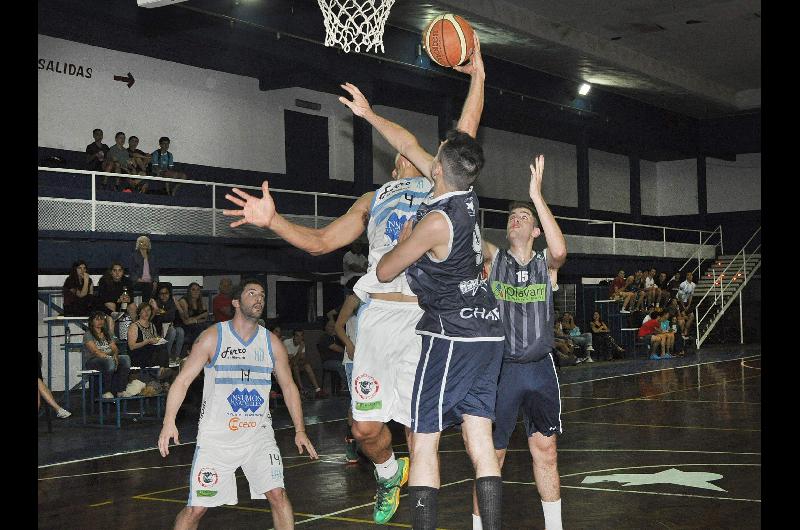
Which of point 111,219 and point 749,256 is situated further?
point 749,256

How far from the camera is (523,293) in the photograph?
20.3 ft

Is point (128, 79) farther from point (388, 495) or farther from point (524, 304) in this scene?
point (524, 304)

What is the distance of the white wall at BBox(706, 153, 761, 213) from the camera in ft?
126

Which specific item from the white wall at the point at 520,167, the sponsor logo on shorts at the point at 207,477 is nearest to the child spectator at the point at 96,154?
the sponsor logo on shorts at the point at 207,477

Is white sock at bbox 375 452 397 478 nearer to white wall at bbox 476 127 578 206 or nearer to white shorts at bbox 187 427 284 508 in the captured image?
white shorts at bbox 187 427 284 508

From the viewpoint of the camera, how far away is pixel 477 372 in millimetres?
5344

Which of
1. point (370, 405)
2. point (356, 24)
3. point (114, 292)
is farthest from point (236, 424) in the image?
point (114, 292)

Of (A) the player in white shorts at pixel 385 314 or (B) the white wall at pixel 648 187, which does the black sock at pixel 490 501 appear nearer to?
(A) the player in white shorts at pixel 385 314

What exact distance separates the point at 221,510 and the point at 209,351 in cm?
236

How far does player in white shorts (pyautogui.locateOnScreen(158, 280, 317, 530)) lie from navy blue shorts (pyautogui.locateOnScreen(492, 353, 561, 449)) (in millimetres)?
1164

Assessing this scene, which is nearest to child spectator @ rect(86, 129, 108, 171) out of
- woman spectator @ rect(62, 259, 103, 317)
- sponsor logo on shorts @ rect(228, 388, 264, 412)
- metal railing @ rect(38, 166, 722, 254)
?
metal railing @ rect(38, 166, 722, 254)
